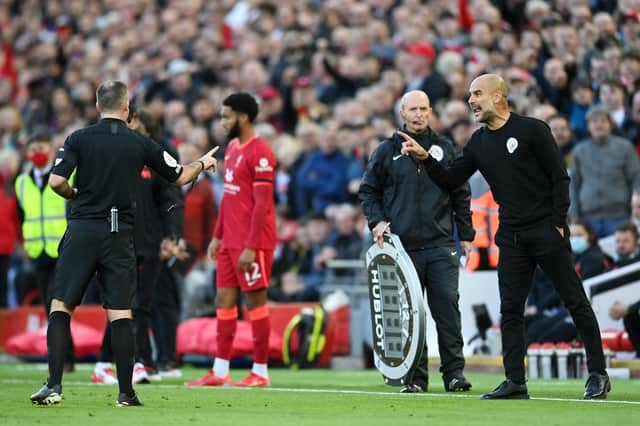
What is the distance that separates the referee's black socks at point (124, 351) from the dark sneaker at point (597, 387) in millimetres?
3245

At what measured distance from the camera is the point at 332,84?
2183 centimetres

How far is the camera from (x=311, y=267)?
19.5 metres

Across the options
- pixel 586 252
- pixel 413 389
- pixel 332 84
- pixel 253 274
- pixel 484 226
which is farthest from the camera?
pixel 332 84

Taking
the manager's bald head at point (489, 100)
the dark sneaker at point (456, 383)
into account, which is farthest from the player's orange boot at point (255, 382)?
the manager's bald head at point (489, 100)

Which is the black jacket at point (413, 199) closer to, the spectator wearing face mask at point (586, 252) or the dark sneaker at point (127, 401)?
the dark sneaker at point (127, 401)

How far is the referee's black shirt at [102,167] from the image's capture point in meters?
10.2

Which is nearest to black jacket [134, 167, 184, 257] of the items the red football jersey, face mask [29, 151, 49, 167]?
the red football jersey

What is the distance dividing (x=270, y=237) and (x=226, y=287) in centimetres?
58

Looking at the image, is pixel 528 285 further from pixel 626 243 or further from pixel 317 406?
pixel 626 243

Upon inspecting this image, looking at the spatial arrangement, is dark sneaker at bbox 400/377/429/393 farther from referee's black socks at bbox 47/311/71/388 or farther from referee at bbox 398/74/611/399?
referee's black socks at bbox 47/311/71/388

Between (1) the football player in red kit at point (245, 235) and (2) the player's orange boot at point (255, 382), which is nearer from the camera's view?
(1) the football player in red kit at point (245, 235)

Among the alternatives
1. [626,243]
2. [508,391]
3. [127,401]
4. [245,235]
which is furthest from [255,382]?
[626,243]

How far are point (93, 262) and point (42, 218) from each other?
4995 mm

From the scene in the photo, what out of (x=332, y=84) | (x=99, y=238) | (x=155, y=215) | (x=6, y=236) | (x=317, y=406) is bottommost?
(x=317, y=406)
